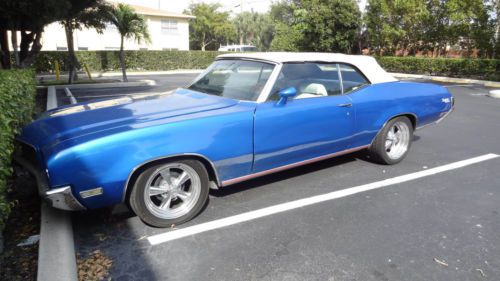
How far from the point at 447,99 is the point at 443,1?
2101 centimetres

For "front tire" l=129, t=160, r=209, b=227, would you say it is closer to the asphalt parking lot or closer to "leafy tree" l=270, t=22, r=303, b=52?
the asphalt parking lot

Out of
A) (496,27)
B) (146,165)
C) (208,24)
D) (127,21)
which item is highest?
(208,24)

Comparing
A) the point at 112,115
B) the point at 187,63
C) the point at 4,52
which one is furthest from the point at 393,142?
the point at 187,63

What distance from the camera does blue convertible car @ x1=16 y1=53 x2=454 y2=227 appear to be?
9.61 feet

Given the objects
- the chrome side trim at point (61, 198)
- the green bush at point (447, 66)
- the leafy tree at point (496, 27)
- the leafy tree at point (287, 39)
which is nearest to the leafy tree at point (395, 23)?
the green bush at point (447, 66)

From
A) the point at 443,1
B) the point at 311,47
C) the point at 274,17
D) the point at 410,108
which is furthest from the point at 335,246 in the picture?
the point at 274,17

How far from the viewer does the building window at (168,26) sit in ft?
122

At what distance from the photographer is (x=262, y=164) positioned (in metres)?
3.72

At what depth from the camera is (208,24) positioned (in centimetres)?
4512

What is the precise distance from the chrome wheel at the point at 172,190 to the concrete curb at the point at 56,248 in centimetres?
67

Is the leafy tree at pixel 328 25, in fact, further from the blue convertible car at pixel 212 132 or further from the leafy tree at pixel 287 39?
A: the blue convertible car at pixel 212 132

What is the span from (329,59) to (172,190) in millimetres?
2410

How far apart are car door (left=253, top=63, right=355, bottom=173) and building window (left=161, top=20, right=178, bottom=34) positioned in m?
35.4

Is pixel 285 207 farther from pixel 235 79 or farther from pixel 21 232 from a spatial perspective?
pixel 21 232
